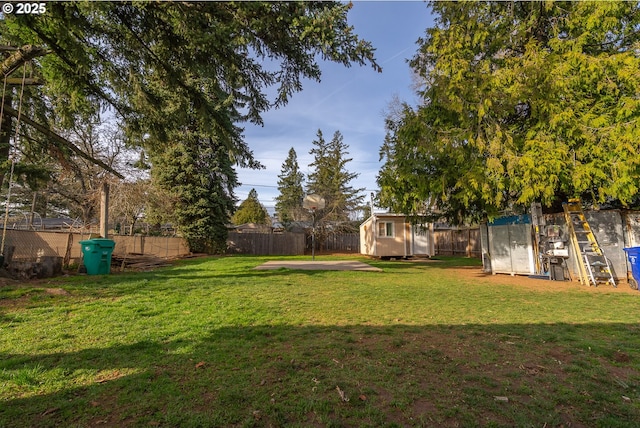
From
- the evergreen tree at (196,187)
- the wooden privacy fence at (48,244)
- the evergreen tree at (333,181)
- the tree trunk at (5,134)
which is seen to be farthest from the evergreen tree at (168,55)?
the evergreen tree at (333,181)

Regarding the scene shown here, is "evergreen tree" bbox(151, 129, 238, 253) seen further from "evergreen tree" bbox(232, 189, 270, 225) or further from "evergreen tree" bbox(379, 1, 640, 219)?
"evergreen tree" bbox(232, 189, 270, 225)

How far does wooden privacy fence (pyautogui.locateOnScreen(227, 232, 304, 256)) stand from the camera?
72.8ft

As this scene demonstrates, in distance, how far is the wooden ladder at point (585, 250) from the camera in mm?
7945

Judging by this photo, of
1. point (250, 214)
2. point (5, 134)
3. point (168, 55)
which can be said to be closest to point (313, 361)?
point (168, 55)

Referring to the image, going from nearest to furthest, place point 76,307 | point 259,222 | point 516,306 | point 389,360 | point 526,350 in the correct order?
point 389,360 < point 526,350 < point 76,307 < point 516,306 < point 259,222

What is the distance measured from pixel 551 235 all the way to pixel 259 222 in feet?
91.8

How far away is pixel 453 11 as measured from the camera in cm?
1005

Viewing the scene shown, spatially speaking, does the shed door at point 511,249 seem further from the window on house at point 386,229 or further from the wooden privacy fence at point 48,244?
the wooden privacy fence at point 48,244

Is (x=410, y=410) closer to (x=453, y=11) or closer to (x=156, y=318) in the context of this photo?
(x=156, y=318)

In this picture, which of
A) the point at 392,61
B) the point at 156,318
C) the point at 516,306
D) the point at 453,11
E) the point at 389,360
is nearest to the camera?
the point at 389,360

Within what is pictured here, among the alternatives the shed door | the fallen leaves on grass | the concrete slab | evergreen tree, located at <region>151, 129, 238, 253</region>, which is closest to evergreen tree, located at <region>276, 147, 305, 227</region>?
evergreen tree, located at <region>151, 129, 238, 253</region>

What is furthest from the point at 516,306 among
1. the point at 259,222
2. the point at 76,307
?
the point at 259,222

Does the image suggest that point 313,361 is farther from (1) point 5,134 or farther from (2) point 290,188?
(2) point 290,188

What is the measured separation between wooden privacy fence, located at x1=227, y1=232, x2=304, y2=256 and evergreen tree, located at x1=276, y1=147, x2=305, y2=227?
10.6 meters
